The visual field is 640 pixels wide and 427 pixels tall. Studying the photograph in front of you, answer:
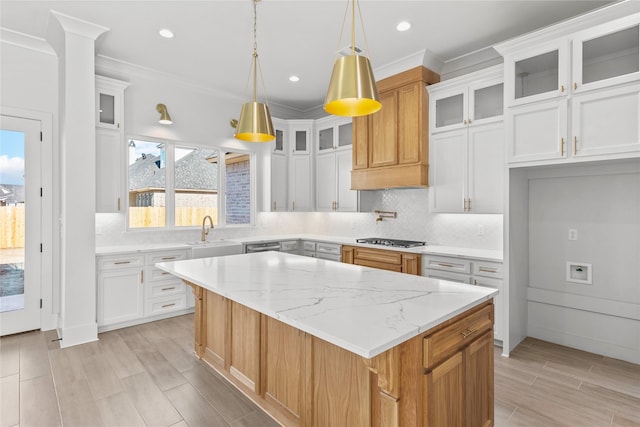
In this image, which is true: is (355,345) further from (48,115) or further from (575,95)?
(48,115)

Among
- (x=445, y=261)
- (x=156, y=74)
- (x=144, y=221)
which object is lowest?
(x=445, y=261)

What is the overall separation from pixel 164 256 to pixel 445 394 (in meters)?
3.53

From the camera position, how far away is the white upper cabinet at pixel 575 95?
256 cm

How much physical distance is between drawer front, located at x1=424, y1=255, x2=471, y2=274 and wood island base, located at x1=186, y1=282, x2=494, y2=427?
1.56m

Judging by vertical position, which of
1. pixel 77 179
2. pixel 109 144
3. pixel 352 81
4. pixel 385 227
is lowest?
pixel 385 227

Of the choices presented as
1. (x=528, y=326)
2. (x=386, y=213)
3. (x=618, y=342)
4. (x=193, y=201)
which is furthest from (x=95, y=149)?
(x=618, y=342)

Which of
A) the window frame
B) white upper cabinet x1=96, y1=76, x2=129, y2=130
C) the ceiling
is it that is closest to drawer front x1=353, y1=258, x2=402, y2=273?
the window frame

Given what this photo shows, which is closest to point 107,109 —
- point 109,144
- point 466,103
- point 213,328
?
point 109,144

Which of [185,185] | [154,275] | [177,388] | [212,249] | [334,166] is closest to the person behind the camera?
[177,388]

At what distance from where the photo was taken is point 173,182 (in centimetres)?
470

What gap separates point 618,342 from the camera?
3045mm

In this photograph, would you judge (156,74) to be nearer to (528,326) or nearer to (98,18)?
(98,18)

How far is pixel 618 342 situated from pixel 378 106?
3.14m

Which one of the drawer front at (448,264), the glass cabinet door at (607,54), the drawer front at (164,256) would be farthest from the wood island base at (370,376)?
the glass cabinet door at (607,54)
